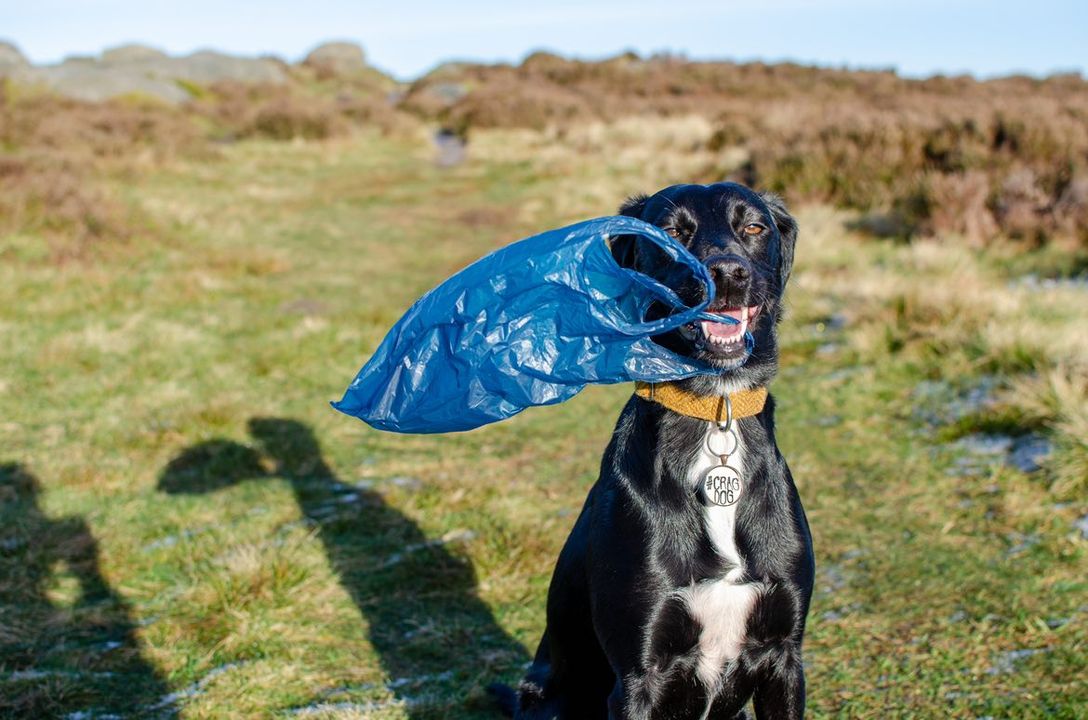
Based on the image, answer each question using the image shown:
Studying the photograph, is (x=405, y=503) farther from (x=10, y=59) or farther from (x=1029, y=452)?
(x=10, y=59)

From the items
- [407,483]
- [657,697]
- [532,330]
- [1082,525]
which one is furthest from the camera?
[407,483]

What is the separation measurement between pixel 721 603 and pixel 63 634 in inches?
111

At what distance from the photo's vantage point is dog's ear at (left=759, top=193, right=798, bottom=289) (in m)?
3.03

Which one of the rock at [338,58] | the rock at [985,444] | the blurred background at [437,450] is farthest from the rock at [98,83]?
the rock at [985,444]

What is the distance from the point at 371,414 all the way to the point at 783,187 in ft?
41.4

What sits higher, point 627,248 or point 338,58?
point 338,58

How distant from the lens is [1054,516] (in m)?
4.46

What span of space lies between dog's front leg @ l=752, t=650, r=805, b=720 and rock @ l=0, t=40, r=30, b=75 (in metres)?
27.5

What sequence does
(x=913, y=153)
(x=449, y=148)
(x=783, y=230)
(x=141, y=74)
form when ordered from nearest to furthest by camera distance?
(x=783, y=230), (x=913, y=153), (x=449, y=148), (x=141, y=74)

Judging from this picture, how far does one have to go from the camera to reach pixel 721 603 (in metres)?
2.45

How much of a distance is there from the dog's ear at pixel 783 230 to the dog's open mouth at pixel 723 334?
541 millimetres

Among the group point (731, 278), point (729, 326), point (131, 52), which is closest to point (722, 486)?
point (729, 326)

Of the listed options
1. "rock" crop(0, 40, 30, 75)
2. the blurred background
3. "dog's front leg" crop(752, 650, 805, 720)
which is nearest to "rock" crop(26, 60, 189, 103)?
"rock" crop(0, 40, 30, 75)

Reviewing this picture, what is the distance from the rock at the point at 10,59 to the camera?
25.5m
